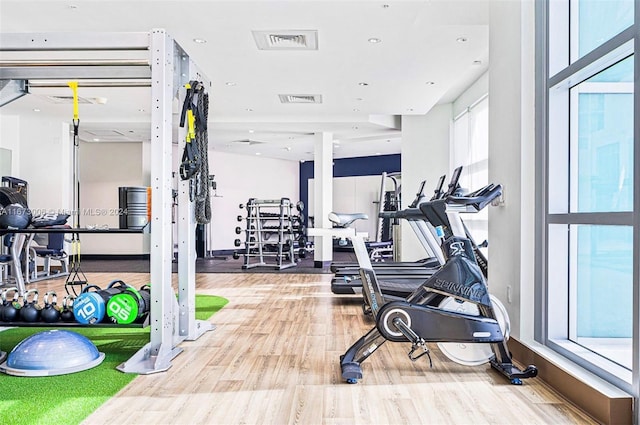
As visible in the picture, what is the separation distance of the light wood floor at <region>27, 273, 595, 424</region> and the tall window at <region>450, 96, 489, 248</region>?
11.6 ft

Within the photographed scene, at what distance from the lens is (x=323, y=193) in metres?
9.16

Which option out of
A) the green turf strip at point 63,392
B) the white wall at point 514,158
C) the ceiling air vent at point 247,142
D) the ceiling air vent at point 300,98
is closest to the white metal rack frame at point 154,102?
the green turf strip at point 63,392

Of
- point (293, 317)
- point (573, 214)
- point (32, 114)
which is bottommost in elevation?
point (293, 317)

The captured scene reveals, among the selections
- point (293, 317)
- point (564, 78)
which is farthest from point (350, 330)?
point (564, 78)

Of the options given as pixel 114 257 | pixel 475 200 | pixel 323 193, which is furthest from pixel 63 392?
pixel 114 257

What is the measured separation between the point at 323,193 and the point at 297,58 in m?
3.99

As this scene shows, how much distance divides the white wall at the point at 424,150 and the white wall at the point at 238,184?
204 inches

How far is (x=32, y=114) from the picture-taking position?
8219 millimetres

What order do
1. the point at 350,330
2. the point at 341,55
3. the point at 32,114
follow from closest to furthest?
the point at 350,330 → the point at 341,55 → the point at 32,114

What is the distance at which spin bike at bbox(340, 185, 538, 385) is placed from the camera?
8.79 feet

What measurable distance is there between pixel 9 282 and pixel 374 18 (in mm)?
5754

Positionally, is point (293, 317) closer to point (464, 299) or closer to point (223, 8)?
point (464, 299)

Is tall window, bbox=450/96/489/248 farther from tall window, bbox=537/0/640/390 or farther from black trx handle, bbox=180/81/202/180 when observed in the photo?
black trx handle, bbox=180/81/202/180

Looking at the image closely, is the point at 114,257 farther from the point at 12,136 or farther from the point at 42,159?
the point at 12,136
